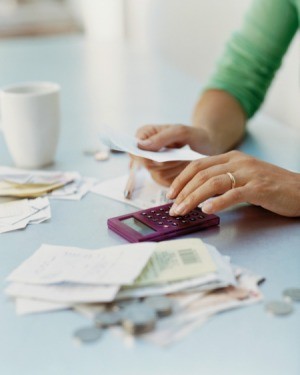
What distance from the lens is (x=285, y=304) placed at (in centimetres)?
72

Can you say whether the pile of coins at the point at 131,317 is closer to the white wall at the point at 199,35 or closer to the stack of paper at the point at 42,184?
the stack of paper at the point at 42,184

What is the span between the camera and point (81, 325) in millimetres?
695

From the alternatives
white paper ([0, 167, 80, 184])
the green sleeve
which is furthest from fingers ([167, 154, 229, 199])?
the green sleeve

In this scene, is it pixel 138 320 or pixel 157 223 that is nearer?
pixel 138 320

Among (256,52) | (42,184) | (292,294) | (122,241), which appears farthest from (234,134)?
(292,294)

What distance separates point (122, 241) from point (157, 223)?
0.20ft

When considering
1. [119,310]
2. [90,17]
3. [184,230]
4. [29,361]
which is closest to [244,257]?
[184,230]

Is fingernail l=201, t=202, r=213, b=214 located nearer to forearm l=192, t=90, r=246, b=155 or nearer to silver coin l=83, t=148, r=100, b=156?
forearm l=192, t=90, r=246, b=155

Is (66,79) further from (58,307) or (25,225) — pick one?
(58,307)

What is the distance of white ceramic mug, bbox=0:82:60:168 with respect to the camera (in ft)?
4.03

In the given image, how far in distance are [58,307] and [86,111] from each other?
1038mm

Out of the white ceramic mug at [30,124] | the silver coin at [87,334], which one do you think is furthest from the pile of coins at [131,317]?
Answer: the white ceramic mug at [30,124]

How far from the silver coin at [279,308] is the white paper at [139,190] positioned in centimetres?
36

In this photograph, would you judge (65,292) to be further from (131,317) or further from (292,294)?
(292,294)
